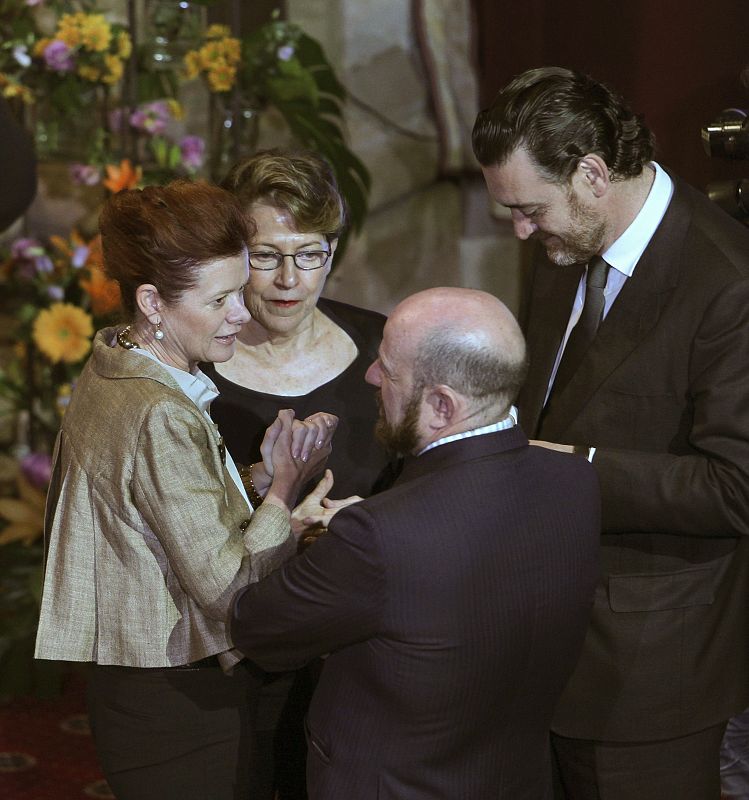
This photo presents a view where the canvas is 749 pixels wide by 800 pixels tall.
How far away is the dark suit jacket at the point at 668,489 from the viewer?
1854 mm

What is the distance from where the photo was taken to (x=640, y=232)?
1990 millimetres

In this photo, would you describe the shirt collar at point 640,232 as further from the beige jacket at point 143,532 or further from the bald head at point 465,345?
the beige jacket at point 143,532

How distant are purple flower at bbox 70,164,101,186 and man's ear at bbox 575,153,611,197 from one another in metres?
2.03

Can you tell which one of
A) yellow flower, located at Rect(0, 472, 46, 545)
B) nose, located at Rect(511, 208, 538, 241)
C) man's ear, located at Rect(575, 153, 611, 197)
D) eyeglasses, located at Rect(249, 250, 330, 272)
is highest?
man's ear, located at Rect(575, 153, 611, 197)

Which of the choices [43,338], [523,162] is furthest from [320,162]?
[43,338]

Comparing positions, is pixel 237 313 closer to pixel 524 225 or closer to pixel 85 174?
pixel 524 225

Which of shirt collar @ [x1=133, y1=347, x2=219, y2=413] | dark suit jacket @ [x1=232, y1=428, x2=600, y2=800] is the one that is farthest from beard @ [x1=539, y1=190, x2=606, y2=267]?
shirt collar @ [x1=133, y1=347, x2=219, y2=413]

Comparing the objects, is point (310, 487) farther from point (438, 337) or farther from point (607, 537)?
point (438, 337)

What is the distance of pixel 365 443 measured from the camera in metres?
2.18

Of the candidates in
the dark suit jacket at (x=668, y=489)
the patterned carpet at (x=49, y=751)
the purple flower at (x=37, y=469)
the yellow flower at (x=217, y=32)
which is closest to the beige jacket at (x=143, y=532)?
the dark suit jacket at (x=668, y=489)

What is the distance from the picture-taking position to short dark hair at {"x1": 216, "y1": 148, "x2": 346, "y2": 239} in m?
2.06

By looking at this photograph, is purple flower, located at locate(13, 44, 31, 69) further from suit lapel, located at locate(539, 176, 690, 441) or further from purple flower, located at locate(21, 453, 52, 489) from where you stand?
suit lapel, located at locate(539, 176, 690, 441)

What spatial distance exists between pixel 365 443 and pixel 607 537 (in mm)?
481

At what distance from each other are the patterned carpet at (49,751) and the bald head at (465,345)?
2092 mm
